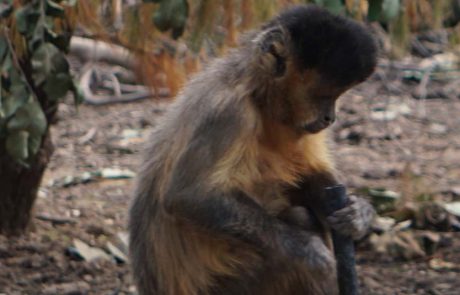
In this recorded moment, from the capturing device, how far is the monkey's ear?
4633 millimetres

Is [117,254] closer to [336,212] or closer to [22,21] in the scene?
[336,212]

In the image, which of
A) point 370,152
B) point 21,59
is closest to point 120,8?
point 21,59

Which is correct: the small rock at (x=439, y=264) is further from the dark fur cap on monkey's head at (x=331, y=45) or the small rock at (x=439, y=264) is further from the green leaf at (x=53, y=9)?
the green leaf at (x=53, y=9)

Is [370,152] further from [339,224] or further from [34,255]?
[339,224]

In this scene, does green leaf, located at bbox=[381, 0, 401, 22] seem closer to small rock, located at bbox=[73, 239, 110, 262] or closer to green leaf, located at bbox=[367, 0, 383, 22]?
green leaf, located at bbox=[367, 0, 383, 22]

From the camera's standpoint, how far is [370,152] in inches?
336

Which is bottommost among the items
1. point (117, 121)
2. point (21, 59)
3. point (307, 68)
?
point (117, 121)

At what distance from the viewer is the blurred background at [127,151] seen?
4.73 meters

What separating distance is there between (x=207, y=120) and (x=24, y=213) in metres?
2.35

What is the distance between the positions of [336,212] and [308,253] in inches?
11.0

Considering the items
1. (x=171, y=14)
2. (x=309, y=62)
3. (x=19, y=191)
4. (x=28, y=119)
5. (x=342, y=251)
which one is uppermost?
(x=171, y=14)

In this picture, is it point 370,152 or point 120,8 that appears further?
point 370,152

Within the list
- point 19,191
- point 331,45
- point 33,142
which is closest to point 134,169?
point 19,191

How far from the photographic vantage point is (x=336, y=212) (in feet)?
15.7
